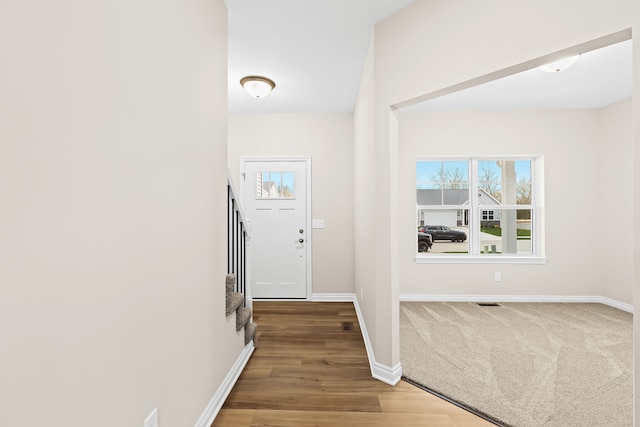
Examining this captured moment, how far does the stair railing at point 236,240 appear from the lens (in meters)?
2.31

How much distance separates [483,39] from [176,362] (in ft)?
7.45

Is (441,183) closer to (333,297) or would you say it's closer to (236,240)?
(333,297)

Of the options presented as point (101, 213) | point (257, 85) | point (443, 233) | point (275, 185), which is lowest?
point (443, 233)

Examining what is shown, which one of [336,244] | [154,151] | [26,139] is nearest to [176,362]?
[154,151]

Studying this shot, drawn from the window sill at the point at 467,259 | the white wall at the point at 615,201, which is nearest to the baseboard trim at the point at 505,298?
the white wall at the point at 615,201

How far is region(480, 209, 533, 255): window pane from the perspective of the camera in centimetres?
421

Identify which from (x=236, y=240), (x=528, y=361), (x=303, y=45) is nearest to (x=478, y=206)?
(x=528, y=361)

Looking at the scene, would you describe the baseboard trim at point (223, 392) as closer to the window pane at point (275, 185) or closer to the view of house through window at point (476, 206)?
the window pane at point (275, 185)

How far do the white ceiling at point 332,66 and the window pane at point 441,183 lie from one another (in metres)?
0.79

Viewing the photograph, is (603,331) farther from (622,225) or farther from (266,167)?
(266,167)

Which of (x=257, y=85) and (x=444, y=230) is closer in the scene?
(x=257, y=85)

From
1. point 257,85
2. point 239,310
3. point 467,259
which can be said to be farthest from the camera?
point 467,259

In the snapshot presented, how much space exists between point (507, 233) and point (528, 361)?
2.27 m

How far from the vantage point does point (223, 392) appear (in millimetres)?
1921
